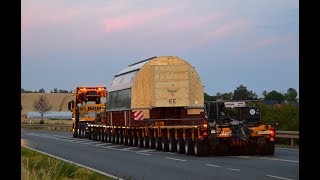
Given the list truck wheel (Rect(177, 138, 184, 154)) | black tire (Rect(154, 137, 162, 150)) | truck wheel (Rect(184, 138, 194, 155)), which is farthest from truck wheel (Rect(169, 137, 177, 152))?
truck wheel (Rect(184, 138, 194, 155))

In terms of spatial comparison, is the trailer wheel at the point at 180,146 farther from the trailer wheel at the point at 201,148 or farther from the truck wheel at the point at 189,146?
the trailer wheel at the point at 201,148

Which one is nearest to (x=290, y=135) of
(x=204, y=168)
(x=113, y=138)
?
(x=113, y=138)

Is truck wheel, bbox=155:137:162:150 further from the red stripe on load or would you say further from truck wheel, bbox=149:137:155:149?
the red stripe on load

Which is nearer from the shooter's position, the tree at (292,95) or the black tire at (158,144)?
the tree at (292,95)

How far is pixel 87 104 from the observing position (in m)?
47.5

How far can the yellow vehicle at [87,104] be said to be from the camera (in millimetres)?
47312

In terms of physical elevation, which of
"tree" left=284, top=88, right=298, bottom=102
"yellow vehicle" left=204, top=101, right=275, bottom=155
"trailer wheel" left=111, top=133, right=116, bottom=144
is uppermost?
"tree" left=284, top=88, right=298, bottom=102

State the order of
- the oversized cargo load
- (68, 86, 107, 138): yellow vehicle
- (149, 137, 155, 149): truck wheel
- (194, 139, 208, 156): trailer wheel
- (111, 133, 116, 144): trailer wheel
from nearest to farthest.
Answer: (194, 139, 208, 156): trailer wheel
the oversized cargo load
(149, 137, 155, 149): truck wheel
(111, 133, 116, 144): trailer wheel
(68, 86, 107, 138): yellow vehicle

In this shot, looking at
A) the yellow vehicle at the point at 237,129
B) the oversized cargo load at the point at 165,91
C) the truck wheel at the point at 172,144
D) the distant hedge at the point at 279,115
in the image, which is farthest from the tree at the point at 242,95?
the yellow vehicle at the point at 237,129

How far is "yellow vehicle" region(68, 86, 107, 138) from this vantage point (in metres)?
47.3
